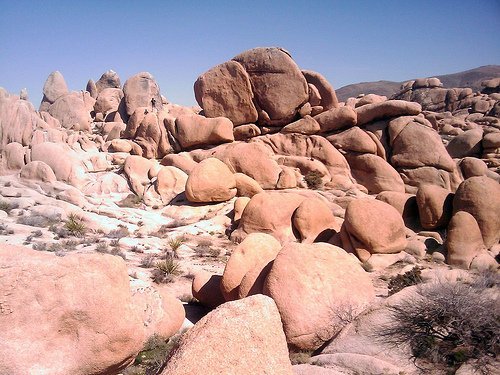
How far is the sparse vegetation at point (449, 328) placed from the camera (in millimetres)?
4559

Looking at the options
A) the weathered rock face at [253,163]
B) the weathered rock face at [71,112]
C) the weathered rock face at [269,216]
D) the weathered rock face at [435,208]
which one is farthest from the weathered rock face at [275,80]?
the weathered rock face at [71,112]

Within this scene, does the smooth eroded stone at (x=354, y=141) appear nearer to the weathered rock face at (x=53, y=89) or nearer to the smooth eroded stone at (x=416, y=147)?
the smooth eroded stone at (x=416, y=147)

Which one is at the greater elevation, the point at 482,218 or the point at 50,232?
the point at 50,232

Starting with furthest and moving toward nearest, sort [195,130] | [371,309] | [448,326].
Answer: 1. [195,130]
2. [371,309]
3. [448,326]

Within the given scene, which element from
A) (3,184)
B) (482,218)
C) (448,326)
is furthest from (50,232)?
(482,218)

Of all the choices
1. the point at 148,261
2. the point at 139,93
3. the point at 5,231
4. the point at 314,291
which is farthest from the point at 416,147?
the point at 139,93

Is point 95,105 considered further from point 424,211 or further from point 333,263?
point 333,263

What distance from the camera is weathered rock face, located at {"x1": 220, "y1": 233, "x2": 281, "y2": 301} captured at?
7871 mm

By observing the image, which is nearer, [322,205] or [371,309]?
[371,309]

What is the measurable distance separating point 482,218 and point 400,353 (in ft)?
34.4

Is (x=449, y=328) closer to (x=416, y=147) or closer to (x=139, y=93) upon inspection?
(x=416, y=147)

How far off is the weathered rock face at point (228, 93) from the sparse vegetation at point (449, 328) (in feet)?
60.7

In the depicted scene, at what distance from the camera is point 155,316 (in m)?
7.23

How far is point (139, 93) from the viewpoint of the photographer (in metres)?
34.6
